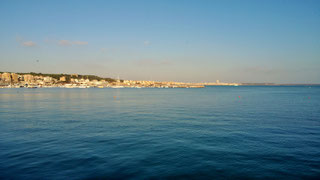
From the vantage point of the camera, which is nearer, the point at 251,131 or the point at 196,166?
the point at 196,166

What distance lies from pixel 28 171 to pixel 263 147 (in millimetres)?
16983

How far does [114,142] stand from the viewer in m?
19.0

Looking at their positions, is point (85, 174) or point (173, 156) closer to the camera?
point (85, 174)

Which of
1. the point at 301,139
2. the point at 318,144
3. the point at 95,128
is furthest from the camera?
the point at 95,128

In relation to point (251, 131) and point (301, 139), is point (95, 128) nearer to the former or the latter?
point (251, 131)

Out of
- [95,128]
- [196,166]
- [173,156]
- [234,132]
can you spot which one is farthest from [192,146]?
[95,128]

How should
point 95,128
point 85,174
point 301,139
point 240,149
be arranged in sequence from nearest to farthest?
point 85,174 → point 240,149 → point 301,139 → point 95,128

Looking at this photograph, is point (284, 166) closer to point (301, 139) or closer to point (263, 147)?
point (263, 147)

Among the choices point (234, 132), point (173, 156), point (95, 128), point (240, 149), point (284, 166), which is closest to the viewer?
point (284, 166)

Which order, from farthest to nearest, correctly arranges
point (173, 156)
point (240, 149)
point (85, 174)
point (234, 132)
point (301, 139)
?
point (234, 132) → point (301, 139) → point (240, 149) → point (173, 156) → point (85, 174)

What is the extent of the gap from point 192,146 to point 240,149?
376 cm

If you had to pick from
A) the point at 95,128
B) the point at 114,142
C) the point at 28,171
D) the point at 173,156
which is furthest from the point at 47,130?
the point at 173,156

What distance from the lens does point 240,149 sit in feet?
55.3

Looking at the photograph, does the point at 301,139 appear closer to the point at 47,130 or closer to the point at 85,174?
the point at 85,174
